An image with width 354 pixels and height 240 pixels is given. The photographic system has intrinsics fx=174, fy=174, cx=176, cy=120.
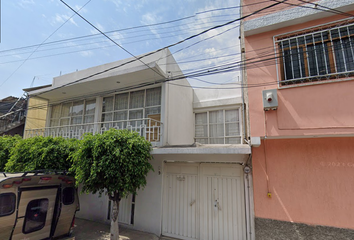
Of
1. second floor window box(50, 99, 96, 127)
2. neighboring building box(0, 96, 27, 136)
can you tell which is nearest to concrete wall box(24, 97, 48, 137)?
second floor window box(50, 99, 96, 127)

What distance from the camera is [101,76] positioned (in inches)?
281

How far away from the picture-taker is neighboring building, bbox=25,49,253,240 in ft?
17.3

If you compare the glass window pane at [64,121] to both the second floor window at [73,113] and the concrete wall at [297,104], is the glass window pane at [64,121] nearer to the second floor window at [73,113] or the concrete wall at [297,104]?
the second floor window at [73,113]

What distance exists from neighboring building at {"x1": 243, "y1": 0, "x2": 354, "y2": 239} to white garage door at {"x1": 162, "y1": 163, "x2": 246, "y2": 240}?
2.38 feet

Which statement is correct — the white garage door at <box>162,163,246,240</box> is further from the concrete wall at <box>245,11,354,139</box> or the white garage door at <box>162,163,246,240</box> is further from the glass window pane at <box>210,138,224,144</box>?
the glass window pane at <box>210,138,224,144</box>

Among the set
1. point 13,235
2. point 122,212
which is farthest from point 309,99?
point 13,235

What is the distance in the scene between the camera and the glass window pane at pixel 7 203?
145 inches

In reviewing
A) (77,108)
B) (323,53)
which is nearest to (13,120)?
(77,108)

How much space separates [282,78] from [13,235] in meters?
7.50

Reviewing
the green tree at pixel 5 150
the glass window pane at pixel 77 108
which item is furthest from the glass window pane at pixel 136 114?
the green tree at pixel 5 150

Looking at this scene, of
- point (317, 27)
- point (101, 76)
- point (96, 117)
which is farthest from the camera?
point (96, 117)

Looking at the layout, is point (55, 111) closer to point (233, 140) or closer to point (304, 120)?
point (233, 140)

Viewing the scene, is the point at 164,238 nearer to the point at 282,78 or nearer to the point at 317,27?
the point at 282,78

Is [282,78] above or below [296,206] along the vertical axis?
above
